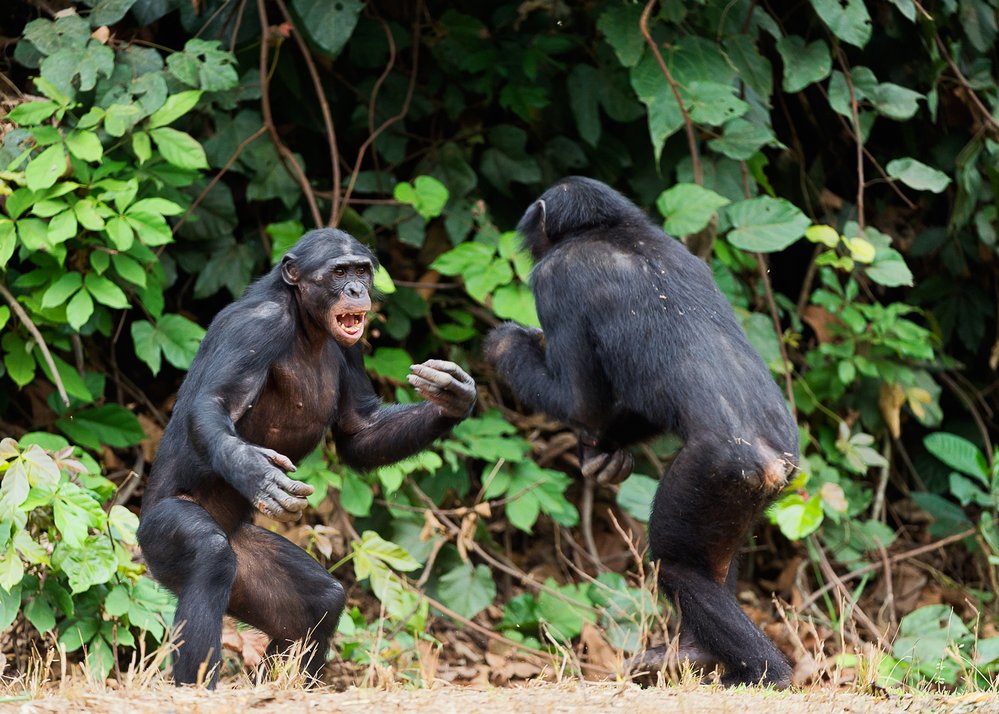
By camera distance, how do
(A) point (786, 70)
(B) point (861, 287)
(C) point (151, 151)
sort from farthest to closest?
1. (B) point (861, 287)
2. (A) point (786, 70)
3. (C) point (151, 151)

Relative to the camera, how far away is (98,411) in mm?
6953

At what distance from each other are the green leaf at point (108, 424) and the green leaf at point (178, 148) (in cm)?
149

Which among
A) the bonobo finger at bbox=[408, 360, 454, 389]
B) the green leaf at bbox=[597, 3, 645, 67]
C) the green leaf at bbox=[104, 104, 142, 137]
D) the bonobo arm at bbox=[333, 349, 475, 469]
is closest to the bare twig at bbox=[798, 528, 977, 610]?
the green leaf at bbox=[597, 3, 645, 67]

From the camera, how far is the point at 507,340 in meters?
6.00

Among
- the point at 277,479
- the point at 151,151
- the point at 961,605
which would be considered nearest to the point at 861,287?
the point at 961,605

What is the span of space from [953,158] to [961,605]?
331 centimetres

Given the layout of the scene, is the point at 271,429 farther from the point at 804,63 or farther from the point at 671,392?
the point at 804,63

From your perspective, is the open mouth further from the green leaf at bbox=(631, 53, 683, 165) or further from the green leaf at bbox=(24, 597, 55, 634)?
the green leaf at bbox=(631, 53, 683, 165)

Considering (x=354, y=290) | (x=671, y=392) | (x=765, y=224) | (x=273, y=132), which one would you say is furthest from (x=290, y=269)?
(x=765, y=224)

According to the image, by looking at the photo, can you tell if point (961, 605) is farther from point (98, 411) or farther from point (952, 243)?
point (98, 411)

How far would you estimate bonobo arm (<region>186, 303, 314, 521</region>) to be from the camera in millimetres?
4262

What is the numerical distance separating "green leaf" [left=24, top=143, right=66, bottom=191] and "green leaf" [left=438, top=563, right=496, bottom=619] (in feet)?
10.7

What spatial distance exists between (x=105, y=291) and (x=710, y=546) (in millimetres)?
3400

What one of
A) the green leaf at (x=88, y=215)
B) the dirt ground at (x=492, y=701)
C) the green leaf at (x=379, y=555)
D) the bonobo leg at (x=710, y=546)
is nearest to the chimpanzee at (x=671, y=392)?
the bonobo leg at (x=710, y=546)
